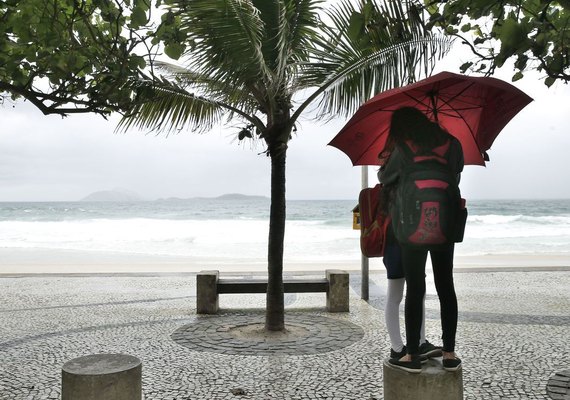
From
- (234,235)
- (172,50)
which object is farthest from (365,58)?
(234,235)

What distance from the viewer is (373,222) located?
3.95m

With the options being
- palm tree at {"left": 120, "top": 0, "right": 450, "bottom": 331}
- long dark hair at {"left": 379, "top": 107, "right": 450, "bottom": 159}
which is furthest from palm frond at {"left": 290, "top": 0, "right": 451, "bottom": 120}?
long dark hair at {"left": 379, "top": 107, "right": 450, "bottom": 159}

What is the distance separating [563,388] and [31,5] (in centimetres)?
533

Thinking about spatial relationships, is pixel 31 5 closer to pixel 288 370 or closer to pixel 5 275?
pixel 288 370

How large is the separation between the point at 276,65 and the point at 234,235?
31599mm

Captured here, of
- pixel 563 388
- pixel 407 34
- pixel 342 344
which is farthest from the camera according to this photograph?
pixel 342 344

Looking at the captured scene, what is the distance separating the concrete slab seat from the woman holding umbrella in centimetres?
445

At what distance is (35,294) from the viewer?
33.9 feet

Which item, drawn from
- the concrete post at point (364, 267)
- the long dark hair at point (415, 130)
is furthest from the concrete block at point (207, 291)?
the long dark hair at point (415, 130)

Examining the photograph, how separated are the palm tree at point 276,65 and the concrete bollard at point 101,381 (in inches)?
98.4

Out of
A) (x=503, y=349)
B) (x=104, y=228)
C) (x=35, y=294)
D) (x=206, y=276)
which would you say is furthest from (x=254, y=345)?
(x=104, y=228)

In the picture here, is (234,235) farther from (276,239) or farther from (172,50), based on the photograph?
(172,50)

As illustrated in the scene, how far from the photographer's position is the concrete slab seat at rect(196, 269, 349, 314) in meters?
8.07

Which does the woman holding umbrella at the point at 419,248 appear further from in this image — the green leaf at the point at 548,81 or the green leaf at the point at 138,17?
the green leaf at the point at 138,17
